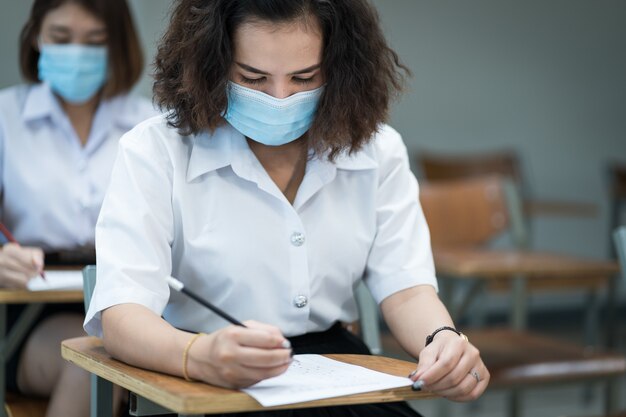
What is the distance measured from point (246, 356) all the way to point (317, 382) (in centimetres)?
15

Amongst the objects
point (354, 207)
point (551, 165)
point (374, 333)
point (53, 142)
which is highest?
point (354, 207)

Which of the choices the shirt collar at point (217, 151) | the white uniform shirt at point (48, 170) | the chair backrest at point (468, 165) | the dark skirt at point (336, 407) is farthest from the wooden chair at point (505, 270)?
the chair backrest at point (468, 165)

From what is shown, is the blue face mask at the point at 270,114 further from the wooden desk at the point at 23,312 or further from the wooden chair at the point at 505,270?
the wooden chair at the point at 505,270

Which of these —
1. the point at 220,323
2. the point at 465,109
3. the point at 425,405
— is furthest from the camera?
the point at 465,109

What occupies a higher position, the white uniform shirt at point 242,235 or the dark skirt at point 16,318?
the white uniform shirt at point 242,235

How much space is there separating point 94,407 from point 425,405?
9.79 feet

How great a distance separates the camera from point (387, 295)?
192cm

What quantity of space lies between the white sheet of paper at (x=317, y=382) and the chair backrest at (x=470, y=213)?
79.1 inches

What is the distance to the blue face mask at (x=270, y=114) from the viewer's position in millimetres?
1762

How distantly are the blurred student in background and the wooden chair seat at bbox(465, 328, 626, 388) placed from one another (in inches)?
48.9

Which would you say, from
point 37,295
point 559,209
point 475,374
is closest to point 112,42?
point 37,295

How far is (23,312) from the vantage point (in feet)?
8.05

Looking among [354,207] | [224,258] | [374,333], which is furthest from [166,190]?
[374,333]

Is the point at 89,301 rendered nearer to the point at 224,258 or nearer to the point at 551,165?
the point at 224,258
